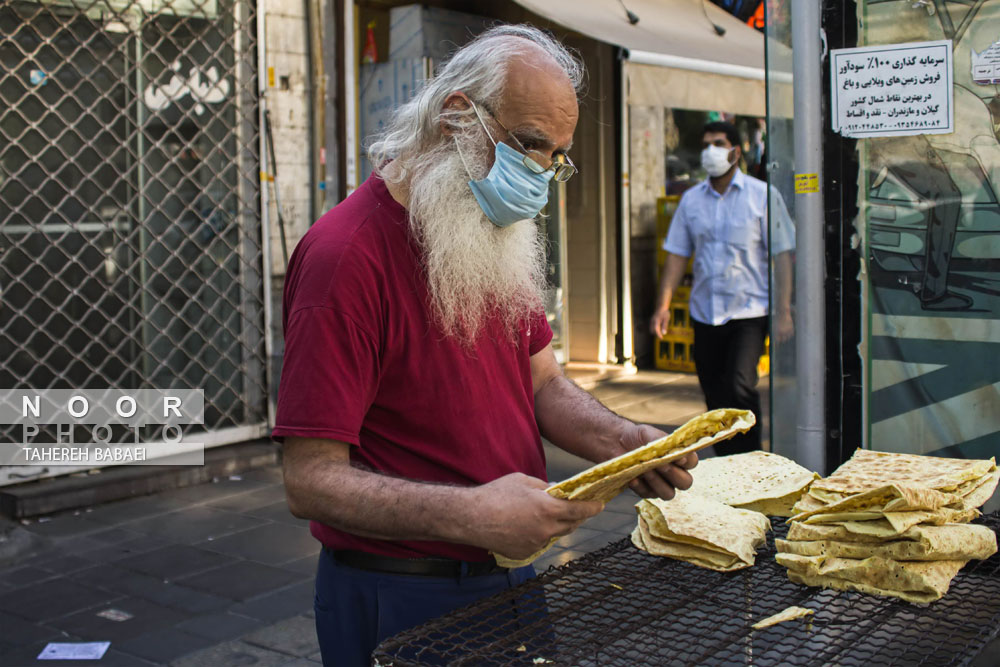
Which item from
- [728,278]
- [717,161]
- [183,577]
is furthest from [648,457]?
[717,161]

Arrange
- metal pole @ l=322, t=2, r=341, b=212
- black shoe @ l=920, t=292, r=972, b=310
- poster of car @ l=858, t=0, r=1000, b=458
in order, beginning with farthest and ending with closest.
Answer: metal pole @ l=322, t=2, r=341, b=212, black shoe @ l=920, t=292, r=972, b=310, poster of car @ l=858, t=0, r=1000, b=458

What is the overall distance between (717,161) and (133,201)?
12.3ft

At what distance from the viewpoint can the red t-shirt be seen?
6.18ft

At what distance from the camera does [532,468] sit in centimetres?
231

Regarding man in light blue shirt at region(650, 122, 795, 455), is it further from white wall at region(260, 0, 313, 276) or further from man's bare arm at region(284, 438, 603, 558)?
man's bare arm at region(284, 438, 603, 558)

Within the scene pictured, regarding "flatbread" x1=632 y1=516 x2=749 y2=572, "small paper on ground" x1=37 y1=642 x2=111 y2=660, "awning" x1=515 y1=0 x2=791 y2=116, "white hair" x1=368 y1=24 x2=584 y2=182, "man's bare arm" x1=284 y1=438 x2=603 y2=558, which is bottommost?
"small paper on ground" x1=37 y1=642 x2=111 y2=660

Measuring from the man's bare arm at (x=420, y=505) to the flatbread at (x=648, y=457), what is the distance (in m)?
0.03

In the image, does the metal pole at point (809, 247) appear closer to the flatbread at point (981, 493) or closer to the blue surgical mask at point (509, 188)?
the flatbread at point (981, 493)

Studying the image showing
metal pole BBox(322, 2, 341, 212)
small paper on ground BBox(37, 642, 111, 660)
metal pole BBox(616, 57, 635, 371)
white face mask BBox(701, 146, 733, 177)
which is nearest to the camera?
small paper on ground BBox(37, 642, 111, 660)

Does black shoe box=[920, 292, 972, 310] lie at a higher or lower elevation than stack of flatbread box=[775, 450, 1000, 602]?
higher

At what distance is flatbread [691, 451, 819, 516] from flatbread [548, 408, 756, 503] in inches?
26.8

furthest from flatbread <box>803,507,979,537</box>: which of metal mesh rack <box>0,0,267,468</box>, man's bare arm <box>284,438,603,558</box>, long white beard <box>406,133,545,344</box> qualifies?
metal mesh rack <box>0,0,267,468</box>

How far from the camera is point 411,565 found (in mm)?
2098

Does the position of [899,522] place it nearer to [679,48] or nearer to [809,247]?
[809,247]
